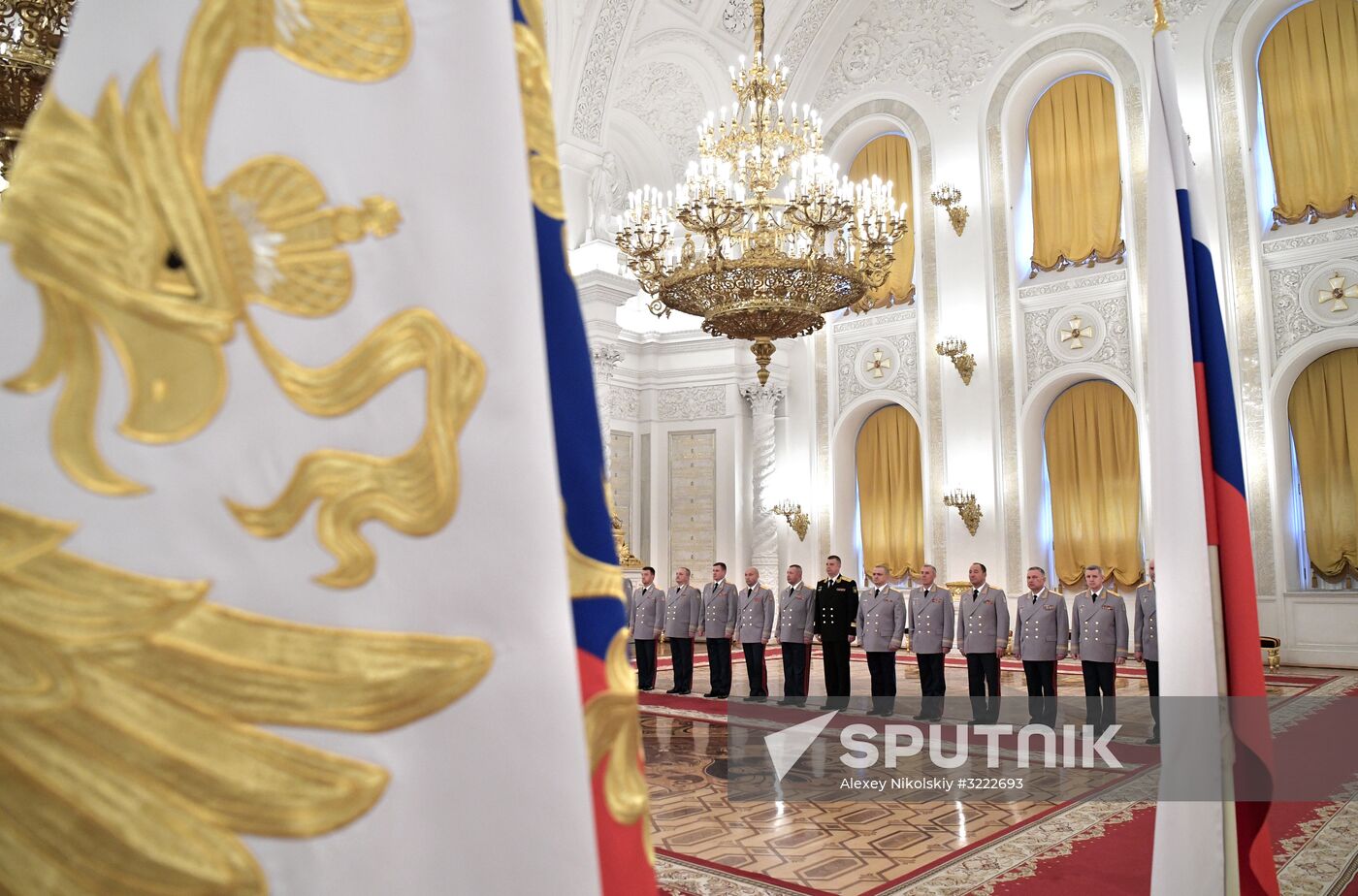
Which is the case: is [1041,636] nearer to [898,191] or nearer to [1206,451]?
[1206,451]

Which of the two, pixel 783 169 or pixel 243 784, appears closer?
pixel 243 784

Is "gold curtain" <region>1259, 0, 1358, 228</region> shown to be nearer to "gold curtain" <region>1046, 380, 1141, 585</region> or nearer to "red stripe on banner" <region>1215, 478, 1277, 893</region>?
"gold curtain" <region>1046, 380, 1141, 585</region>

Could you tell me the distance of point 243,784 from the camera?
0.41m

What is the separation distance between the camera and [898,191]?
13.7 meters

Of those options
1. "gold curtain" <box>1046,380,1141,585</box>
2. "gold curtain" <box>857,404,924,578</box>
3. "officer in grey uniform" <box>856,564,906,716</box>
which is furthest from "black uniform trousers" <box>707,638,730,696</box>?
"gold curtain" <box>1046,380,1141,585</box>

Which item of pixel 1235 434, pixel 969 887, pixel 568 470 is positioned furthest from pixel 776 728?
pixel 568 470

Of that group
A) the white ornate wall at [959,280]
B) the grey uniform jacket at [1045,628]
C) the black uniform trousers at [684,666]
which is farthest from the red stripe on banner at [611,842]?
the white ornate wall at [959,280]

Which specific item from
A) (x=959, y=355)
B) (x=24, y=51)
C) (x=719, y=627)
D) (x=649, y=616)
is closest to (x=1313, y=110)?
(x=959, y=355)

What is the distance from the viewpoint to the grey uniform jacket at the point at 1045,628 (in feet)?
24.7

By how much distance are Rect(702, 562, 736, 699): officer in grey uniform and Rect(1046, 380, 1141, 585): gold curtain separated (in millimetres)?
5191

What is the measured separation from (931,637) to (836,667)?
990 mm

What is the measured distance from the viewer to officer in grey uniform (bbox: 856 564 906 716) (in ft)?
26.7

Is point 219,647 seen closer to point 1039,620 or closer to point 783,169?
point 783,169

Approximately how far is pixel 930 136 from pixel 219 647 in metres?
14.3
